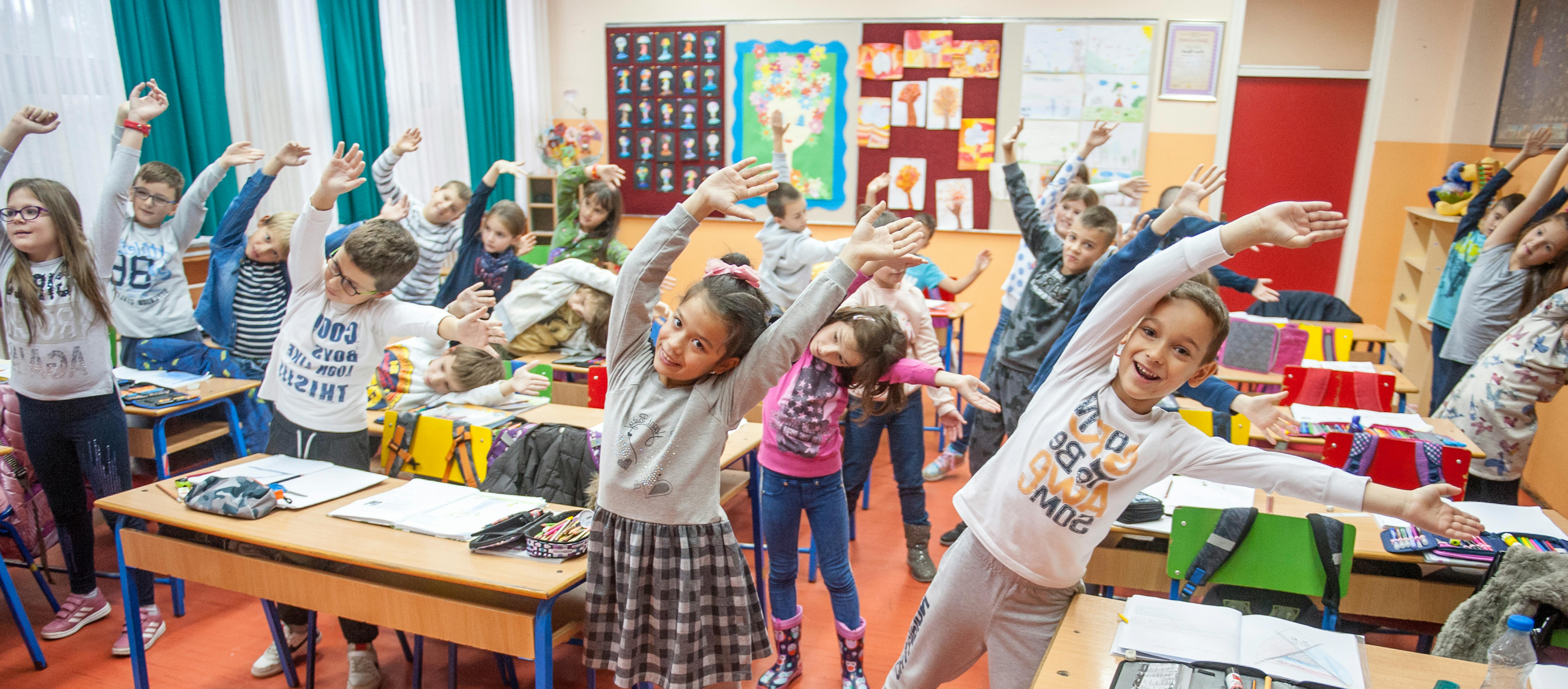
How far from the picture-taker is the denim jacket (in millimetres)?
3121

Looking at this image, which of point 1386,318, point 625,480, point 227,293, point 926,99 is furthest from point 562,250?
point 1386,318

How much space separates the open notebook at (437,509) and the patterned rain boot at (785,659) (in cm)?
80

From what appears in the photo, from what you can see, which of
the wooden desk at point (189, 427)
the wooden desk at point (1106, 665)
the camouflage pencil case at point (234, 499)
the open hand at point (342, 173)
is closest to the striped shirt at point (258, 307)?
the wooden desk at point (189, 427)

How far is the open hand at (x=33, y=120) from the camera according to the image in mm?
2504

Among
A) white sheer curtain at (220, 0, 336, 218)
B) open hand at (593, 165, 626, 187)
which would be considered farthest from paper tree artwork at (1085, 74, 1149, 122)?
white sheer curtain at (220, 0, 336, 218)

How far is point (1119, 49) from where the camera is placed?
611 cm

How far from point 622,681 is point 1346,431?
2182mm

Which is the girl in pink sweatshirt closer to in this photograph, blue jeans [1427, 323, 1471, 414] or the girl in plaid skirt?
the girl in plaid skirt

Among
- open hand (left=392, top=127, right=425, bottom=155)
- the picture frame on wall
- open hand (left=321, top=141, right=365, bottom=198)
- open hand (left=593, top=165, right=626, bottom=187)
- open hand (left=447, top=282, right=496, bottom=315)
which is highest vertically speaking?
the picture frame on wall

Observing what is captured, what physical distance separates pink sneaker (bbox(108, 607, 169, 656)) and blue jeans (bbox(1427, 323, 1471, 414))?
4.67 m

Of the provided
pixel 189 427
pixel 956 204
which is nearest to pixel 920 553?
pixel 189 427

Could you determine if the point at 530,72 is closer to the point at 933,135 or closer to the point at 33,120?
the point at 933,135

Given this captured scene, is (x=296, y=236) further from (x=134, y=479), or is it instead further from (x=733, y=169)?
(x=134, y=479)

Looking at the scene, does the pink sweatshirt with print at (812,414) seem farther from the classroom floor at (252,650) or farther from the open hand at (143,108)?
the open hand at (143,108)
